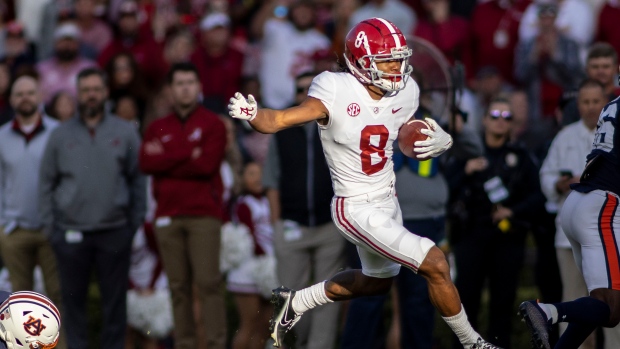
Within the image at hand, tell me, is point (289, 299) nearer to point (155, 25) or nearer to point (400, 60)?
point (400, 60)

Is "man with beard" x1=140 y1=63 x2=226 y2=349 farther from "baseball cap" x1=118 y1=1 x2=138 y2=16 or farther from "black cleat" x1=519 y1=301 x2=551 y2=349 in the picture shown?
"baseball cap" x1=118 y1=1 x2=138 y2=16

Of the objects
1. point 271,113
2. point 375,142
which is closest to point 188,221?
point 375,142

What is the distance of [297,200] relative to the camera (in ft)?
31.3

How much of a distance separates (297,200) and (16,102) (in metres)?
2.83

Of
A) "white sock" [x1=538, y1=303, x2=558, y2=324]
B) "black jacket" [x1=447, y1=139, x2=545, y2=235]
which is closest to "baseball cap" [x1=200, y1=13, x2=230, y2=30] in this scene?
"black jacket" [x1=447, y1=139, x2=545, y2=235]

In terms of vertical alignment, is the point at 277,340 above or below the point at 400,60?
below

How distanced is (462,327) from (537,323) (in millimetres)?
502

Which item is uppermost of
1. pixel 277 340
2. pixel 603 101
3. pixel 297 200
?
pixel 603 101

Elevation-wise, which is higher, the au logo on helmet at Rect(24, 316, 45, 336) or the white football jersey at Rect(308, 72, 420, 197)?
the white football jersey at Rect(308, 72, 420, 197)

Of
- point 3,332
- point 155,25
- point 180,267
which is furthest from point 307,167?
point 155,25

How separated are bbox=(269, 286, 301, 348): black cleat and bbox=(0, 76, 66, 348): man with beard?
2.94 m

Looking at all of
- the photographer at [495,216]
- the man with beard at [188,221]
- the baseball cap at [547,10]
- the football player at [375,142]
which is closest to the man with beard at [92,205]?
the man with beard at [188,221]

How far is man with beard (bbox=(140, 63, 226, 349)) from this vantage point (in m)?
9.52

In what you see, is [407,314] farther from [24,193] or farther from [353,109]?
[24,193]
